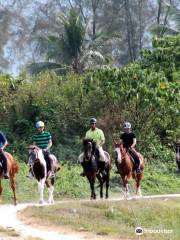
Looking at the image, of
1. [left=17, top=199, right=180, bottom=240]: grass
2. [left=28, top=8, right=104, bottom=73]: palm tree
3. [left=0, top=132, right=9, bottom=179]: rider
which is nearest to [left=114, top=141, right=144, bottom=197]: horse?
[left=17, top=199, right=180, bottom=240]: grass

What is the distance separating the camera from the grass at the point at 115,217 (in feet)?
49.2

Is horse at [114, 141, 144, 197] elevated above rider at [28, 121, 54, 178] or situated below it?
below

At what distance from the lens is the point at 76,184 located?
1013 inches

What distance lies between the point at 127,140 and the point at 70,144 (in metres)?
11.0

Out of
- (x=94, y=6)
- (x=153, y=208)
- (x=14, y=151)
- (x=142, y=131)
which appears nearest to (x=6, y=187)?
(x=14, y=151)

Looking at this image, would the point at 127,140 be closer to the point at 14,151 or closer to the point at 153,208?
the point at 153,208

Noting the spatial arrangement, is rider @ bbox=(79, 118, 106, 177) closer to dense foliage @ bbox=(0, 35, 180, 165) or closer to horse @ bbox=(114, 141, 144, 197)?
horse @ bbox=(114, 141, 144, 197)

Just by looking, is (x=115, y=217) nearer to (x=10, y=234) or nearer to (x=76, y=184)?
(x=10, y=234)

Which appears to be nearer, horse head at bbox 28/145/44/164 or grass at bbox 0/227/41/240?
grass at bbox 0/227/41/240

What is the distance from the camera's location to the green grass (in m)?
24.2

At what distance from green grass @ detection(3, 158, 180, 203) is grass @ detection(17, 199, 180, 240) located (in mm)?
5740

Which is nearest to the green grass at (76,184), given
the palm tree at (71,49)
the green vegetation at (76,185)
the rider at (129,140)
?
the green vegetation at (76,185)

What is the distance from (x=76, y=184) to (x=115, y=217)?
8693mm

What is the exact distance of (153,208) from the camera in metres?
18.7
